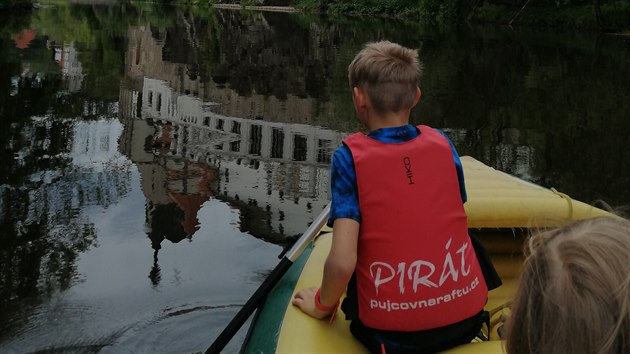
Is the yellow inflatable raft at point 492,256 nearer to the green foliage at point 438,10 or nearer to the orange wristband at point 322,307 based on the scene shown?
the orange wristband at point 322,307

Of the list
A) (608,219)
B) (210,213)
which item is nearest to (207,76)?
(210,213)

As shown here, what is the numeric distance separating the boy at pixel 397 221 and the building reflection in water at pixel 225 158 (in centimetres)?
285

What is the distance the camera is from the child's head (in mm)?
1132

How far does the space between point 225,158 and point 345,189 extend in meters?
6.04

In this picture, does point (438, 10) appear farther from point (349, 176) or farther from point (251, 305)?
point (349, 176)

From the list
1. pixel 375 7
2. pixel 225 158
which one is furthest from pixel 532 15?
pixel 225 158

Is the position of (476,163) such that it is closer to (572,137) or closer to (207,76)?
(572,137)

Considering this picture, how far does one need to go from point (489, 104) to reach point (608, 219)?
11500 millimetres

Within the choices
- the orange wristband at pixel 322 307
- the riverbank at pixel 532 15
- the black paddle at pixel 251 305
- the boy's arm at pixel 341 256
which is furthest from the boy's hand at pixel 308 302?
the riverbank at pixel 532 15

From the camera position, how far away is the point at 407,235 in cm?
229

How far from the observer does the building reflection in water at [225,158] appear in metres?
6.23

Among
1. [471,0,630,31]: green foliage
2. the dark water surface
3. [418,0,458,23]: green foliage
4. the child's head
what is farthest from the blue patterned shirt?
[418,0,458,23]: green foliage

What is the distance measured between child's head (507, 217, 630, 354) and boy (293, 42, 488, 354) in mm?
1067

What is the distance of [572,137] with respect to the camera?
384 inches
